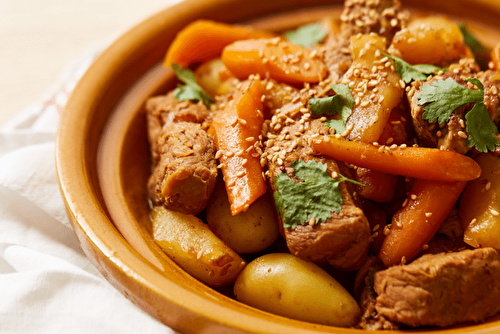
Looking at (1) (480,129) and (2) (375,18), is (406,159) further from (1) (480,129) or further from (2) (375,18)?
(2) (375,18)

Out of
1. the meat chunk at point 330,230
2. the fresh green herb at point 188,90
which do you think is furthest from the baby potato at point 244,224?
the fresh green herb at point 188,90

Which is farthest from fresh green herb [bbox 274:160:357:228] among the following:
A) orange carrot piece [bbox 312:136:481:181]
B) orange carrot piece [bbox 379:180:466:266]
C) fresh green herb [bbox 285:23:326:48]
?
fresh green herb [bbox 285:23:326:48]

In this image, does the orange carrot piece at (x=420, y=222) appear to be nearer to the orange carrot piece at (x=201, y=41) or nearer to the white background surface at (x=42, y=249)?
the white background surface at (x=42, y=249)

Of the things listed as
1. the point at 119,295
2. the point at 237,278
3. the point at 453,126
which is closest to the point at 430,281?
the point at 453,126

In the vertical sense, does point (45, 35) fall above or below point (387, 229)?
above

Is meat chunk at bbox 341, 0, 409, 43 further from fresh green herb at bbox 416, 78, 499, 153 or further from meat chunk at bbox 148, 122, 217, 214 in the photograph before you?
meat chunk at bbox 148, 122, 217, 214

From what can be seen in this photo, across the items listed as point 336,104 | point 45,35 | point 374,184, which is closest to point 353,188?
point 374,184

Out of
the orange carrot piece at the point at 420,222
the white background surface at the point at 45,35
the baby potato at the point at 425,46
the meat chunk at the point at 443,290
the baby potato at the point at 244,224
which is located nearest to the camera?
the meat chunk at the point at 443,290
